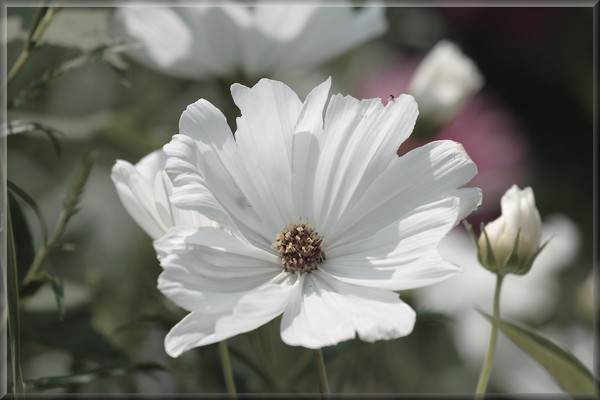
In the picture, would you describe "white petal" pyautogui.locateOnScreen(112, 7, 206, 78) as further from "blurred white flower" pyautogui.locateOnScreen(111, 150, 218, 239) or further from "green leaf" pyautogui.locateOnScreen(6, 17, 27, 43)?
"blurred white flower" pyautogui.locateOnScreen(111, 150, 218, 239)

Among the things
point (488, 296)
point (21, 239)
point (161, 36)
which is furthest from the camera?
point (488, 296)

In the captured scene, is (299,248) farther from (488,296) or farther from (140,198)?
(488,296)

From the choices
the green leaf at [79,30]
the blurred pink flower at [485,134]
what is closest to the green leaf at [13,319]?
the green leaf at [79,30]

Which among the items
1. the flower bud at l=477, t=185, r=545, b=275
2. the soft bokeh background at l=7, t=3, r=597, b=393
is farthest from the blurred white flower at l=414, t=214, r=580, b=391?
the flower bud at l=477, t=185, r=545, b=275

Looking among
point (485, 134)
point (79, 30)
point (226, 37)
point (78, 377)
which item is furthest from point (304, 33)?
point (485, 134)

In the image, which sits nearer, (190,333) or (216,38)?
(190,333)

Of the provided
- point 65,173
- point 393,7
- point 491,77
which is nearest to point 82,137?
point 65,173

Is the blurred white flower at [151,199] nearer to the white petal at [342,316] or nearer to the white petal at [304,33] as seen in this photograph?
the white petal at [342,316]
